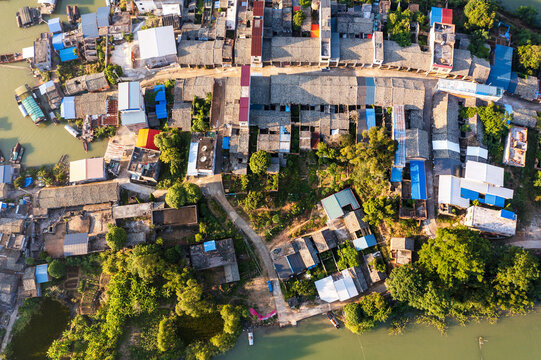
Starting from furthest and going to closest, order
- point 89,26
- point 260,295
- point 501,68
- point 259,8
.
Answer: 1. point 89,26
2. point 259,8
3. point 501,68
4. point 260,295

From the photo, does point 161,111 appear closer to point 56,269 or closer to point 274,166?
point 274,166

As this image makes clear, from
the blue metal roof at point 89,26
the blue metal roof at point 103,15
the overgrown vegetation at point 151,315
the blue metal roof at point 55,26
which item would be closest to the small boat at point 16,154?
the blue metal roof at point 55,26

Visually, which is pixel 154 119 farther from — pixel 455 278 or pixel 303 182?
pixel 455 278

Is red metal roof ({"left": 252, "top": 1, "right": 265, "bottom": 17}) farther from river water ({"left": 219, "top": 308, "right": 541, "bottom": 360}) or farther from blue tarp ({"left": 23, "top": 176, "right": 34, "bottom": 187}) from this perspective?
river water ({"left": 219, "top": 308, "right": 541, "bottom": 360})

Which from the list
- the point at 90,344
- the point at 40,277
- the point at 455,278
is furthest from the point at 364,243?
the point at 40,277

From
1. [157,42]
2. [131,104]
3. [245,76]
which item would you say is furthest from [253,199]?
[157,42]

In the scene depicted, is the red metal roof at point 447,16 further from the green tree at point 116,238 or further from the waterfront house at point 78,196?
the green tree at point 116,238
